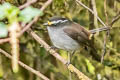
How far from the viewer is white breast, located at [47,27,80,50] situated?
4426 millimetres

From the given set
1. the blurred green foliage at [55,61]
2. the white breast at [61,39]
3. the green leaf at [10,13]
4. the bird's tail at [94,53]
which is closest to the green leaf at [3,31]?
the green leaf at [10,13]

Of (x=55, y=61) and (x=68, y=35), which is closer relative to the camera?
(x=68, y=35)

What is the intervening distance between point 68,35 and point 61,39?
196 mm

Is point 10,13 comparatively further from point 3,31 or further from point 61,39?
point 61,39

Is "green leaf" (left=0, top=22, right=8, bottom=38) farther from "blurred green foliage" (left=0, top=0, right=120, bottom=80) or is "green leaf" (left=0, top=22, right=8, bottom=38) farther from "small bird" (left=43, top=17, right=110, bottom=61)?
"blurred green foliage" (left=0, top=0, right=120, bottom=80)

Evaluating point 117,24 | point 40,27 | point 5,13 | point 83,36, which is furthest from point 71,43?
point 5,13

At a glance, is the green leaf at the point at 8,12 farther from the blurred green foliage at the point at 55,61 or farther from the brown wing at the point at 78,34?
the brown wing at the point at 78,34

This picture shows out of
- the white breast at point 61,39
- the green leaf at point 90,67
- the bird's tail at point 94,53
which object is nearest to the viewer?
the white breast at point 61,39

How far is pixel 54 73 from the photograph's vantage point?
16.0ft

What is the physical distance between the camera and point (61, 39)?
14.8 ft

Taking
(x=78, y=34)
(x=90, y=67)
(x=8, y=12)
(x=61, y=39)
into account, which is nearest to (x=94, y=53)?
(x=90, y=67)

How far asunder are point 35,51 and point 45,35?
370mm

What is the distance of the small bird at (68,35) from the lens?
4.46 meters

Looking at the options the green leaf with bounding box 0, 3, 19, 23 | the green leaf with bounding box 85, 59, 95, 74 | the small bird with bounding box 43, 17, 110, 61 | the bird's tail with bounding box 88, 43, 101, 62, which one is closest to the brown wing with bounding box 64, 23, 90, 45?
the small bird with bounding box 43, 17, 110, 61
